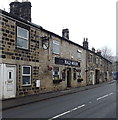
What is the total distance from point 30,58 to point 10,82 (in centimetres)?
302

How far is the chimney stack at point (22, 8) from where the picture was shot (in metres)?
17.8

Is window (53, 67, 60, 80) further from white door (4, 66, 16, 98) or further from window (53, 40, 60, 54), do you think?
white door (4, 66, 16, 98)

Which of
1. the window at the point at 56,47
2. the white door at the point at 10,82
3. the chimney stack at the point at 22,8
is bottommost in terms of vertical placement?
the white door at the point at 10,82

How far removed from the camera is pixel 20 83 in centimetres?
1529

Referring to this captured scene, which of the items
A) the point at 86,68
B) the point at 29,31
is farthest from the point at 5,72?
the point at 86,68

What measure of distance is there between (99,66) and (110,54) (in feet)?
176

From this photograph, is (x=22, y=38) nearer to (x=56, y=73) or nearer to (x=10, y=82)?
(x=10, y=82)

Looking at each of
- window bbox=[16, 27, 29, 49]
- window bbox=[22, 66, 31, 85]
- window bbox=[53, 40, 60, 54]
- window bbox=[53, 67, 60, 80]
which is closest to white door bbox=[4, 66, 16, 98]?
window bbox=[22, 66, 31, 85]

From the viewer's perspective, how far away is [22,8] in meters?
18.0

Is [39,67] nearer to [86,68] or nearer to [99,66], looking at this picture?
[86,68]

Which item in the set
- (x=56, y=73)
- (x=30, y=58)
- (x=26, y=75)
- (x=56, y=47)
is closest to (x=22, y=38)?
(x=30, y=58)

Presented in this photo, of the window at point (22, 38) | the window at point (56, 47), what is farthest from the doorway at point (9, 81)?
the window at point (56, 47)

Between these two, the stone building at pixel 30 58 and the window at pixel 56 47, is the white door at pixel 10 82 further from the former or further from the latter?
the window at pixel 56 47

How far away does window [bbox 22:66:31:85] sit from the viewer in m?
15.8
